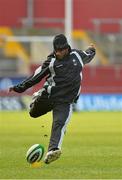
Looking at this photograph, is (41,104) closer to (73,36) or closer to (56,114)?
(56,114)

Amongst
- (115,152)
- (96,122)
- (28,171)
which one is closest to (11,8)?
(96,122)

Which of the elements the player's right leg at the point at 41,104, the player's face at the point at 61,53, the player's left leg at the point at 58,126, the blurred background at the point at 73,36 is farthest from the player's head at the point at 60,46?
the blurred background at the point at 73,36

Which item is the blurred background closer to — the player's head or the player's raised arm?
the player's raised arm

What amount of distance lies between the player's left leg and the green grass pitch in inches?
12.0

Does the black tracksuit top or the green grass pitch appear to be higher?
the black tracksuit top

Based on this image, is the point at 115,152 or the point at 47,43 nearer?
the point at 115,152

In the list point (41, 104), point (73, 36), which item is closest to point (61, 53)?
point (41, 104)

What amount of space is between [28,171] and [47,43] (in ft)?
109

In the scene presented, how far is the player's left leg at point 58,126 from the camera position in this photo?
12.6 metres

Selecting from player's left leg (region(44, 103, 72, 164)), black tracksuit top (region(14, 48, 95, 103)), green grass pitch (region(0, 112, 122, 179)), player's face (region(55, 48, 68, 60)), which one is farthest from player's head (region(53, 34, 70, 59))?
green grass pitch (region(0, 112, 122, 179))

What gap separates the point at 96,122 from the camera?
27625 mm

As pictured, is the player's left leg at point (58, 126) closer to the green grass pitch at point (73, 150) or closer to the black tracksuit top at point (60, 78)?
the black tracksuit top at point (60, 78)

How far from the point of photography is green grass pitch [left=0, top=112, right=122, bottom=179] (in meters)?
11.9

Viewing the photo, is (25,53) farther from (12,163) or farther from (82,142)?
(12,163)
